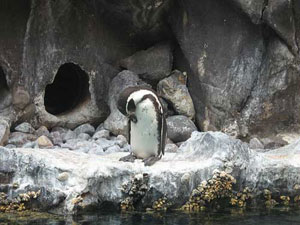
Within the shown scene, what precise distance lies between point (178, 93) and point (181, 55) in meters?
1.07

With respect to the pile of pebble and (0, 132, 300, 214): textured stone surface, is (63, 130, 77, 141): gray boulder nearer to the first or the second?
the pile of pebble

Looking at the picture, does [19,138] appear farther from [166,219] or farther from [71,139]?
[166,219]

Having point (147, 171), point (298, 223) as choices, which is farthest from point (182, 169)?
point (298, 223)

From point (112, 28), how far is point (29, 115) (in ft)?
9.52

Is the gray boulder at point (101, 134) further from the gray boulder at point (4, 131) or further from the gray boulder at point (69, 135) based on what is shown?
the gray boulder at point (4, 131)

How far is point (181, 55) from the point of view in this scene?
45.9 feet

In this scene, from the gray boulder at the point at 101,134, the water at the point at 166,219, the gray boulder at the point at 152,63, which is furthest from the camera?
the gray boulder at the point at 152,63

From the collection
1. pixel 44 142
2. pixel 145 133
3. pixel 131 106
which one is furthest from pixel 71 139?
pixel 131 106

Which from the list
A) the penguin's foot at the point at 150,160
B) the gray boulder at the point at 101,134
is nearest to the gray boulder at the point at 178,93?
the gray boulder at the point at 101,134

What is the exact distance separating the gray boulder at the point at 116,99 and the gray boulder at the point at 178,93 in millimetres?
547

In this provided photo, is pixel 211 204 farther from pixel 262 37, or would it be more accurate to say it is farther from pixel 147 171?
pixel 262 37

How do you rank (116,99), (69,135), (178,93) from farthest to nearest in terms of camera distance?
(178,93)
(116,99)
(69,135)

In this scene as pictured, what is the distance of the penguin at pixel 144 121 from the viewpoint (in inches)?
303

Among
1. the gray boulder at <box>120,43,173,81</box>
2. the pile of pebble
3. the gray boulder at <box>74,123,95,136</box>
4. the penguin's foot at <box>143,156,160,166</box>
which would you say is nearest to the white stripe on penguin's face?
the penguin's foot at <box>143,156,160,166</box>
